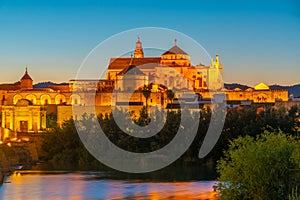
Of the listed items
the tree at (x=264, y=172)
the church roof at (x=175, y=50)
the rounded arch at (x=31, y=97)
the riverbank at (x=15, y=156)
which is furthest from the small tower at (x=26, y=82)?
the tree at (x=264, y=172)

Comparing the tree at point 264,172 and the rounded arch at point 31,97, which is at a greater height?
the rounded arch at point 31,97

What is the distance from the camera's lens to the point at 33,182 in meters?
16.9

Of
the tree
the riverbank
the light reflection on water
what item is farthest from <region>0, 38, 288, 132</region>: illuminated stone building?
the tree

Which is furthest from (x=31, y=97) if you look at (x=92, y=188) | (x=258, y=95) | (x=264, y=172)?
(x=264, y=172)

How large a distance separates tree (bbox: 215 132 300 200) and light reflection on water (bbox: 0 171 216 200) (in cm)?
325

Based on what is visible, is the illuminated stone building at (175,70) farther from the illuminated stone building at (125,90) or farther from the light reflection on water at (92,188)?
the light reflection on water at (92,188)

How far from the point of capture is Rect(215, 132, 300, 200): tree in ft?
33.5

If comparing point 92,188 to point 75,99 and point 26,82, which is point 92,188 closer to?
point 75,99

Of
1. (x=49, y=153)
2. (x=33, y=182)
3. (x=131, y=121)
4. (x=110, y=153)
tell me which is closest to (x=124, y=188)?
(x=33, y=182)

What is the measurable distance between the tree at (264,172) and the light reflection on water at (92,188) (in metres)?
3.25

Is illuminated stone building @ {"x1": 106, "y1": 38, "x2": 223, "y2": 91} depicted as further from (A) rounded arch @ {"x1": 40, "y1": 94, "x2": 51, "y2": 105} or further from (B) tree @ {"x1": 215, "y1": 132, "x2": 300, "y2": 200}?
(B) tree @ {"x1": 215, "y1": 132, "x2": 300, "y2": 200}

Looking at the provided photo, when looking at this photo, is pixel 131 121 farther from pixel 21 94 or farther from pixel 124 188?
pixel 21 94

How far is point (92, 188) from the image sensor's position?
15742 mm

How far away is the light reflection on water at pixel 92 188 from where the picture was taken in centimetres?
1436
